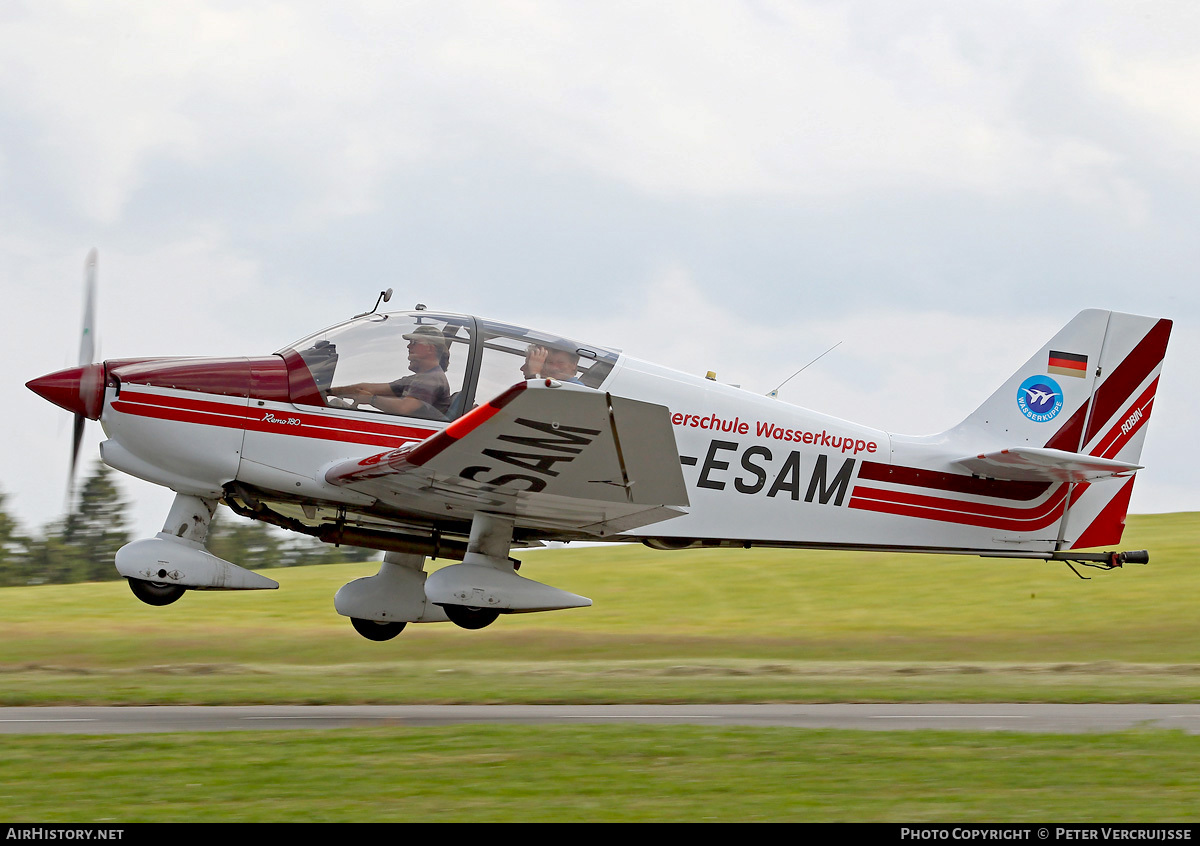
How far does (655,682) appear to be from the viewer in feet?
38.9

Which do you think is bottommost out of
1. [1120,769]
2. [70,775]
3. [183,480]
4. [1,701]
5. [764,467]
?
[1,701]

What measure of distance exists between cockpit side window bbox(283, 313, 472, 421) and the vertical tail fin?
15.6 ft

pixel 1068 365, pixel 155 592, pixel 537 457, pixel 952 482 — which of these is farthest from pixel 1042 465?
pixel 155 592

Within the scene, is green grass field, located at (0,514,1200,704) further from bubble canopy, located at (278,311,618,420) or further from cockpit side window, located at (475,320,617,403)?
cockpit side window, located at (475,320,617,403)

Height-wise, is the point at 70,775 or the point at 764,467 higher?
the point at 764,467

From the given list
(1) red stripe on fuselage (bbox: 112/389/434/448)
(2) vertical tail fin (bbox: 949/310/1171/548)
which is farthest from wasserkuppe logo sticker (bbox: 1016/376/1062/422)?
(1) red stripe on fuselage (bbox: 112/389/434/448)

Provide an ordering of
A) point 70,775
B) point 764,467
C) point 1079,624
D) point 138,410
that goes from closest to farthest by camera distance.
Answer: point 70,775 → point 138,410 → point 764,467 → point 1079,624

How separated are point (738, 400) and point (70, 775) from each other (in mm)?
5658

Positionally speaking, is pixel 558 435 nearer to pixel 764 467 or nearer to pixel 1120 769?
pixel 764 467

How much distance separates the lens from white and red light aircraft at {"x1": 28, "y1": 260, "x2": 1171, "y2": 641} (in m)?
7.88

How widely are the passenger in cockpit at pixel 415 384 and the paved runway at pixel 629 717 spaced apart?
2.42m

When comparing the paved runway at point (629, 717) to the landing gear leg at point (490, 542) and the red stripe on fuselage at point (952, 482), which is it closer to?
the landing gear leg at point (490, 542)
